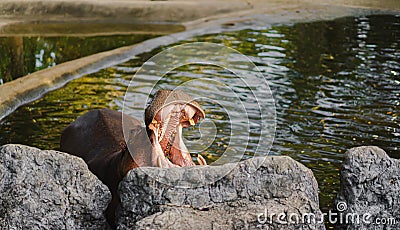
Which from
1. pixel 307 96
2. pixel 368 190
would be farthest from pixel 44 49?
pixel 368 190

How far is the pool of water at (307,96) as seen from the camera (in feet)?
17.9

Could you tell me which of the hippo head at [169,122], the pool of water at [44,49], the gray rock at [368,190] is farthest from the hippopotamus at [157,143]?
the pool of water at [44,49]

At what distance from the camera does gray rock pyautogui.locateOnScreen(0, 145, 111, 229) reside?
9.48 feet

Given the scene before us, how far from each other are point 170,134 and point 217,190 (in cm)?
33

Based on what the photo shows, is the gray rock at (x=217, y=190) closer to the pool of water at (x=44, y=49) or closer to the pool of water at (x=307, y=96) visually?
the pool of water at (x=307, y=96)

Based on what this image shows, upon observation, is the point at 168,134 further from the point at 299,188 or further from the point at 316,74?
the point at 316,74

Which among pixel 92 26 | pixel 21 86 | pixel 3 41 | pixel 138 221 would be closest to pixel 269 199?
pixel 138 221

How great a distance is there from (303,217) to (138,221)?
598 mm

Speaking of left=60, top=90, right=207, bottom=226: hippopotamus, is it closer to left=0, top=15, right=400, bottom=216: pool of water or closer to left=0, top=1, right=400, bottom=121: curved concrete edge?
left=0, top=15, right=400, bottom=216: pool of water

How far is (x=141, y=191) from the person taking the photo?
2.89 m

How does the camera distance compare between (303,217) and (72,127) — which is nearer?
(303,217)

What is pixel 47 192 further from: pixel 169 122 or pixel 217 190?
pixel 217 190

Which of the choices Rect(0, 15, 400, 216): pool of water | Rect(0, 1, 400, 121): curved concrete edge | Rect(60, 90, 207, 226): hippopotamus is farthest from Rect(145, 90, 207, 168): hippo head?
Rect(0, 1, 400, 121): curved concrete edge

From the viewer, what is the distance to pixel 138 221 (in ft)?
8.94
